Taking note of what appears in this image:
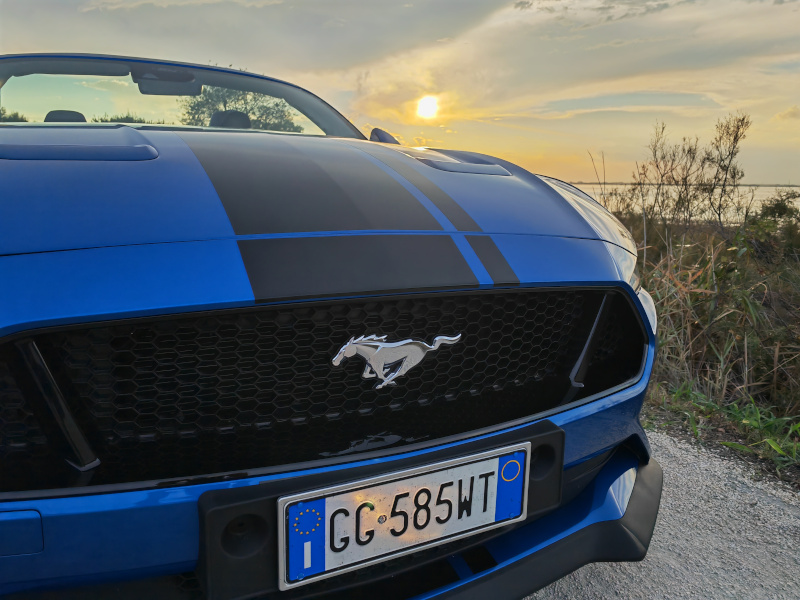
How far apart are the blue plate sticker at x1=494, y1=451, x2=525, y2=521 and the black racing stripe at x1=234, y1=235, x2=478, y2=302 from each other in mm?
313

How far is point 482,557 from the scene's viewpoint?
43.1 inches

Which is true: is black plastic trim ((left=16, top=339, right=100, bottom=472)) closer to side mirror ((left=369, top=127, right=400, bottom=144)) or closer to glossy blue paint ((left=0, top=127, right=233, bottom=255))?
glossy blue paint ((left=0, top=127, right=233, bottom=255))

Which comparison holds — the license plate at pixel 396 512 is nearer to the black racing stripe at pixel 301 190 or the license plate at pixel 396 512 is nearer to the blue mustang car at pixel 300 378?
the blue mustang car at pixel 300 378

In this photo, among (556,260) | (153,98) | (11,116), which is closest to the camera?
(556,260)

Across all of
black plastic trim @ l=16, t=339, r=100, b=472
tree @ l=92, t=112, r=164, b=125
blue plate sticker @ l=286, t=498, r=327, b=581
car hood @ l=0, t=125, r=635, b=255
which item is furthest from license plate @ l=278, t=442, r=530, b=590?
tree @ l=92, t=112, r=164, b=125

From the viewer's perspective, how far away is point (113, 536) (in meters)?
0.81

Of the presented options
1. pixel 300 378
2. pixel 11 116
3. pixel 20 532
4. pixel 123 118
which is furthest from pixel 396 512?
pixel 11 116

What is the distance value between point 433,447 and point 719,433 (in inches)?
74.4

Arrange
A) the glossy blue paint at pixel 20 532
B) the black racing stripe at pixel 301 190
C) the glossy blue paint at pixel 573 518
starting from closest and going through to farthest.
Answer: the glossy blue paint at pixel 20 532 < the black racing stripe at pixel 301 190 < the glossy blue paint at pixel 573 518

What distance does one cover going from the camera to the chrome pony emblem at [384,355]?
3.13 feet

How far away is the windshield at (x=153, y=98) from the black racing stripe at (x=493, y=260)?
1265mm

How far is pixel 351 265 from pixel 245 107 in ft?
5.59

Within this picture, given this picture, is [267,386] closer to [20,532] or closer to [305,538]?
[305,538]

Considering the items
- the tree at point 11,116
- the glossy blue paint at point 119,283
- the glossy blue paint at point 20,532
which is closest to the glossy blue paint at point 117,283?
the glossy blue paint at point 119,283
